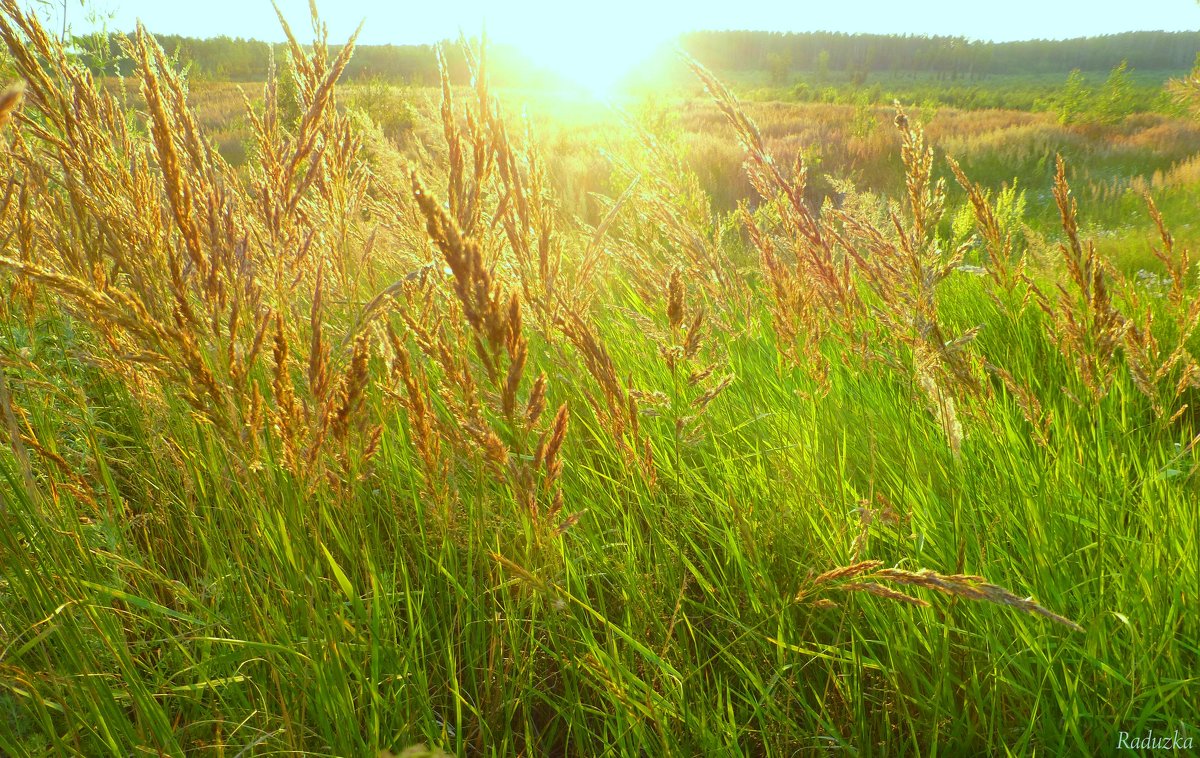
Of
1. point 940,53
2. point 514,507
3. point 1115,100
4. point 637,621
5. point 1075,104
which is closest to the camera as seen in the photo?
point 637,621

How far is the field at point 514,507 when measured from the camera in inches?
39.5

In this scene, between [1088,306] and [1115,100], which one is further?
[1115,100]

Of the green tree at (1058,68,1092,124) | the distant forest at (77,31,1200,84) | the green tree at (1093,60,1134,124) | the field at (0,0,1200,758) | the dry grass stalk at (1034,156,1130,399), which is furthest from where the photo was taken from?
the distant forest at (77,31,1200,84)

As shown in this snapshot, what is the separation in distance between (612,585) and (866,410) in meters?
0.88

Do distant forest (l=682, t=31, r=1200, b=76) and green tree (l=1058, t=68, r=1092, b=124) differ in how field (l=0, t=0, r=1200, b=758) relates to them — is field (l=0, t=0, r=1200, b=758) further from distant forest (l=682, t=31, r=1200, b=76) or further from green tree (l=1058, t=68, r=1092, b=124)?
distant forest (l=682, t=31, r=1200, b=76)

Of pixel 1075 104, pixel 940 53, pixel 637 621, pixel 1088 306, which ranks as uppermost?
pixel 940 53

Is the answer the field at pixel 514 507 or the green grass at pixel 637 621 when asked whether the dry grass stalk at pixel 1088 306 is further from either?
the green grass at pixel 637 621

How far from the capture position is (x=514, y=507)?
1.62 metres

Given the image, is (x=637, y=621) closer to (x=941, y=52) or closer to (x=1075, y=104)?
(x=1075, y=104)

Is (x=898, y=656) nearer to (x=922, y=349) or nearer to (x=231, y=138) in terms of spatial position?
(x=922, y=349)

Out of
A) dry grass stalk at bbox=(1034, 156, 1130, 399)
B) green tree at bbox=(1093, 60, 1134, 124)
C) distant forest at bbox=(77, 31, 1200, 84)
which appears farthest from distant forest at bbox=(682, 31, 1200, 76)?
dry grass stalk at bbox=(1034, 156, 1130, 399)

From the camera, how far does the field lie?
39.5 inches

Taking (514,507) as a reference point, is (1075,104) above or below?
above

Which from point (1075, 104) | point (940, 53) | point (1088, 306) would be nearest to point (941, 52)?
point (940, 53)
